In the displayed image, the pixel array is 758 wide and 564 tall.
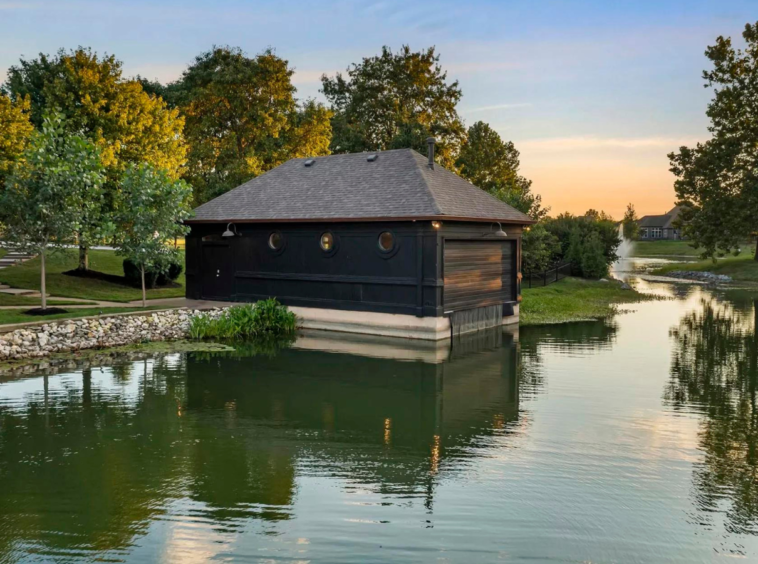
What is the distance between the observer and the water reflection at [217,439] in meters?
7.78

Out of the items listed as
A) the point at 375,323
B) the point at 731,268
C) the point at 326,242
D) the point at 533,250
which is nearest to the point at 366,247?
the point at 326,242

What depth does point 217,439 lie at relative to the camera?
10898 mm

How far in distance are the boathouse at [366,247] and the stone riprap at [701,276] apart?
2918 cm

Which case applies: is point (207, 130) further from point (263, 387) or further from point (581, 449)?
point (581, 449)

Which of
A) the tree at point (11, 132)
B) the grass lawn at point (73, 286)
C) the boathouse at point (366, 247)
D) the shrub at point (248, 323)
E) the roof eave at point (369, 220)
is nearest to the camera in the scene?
the roof eave at point (369, 220)

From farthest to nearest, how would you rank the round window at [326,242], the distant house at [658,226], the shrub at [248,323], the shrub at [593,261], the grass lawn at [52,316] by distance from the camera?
the distant house at [658,226], the shrub at [593,261], the round window at [326,242], the shrub at [248,323], the grass lawn at [52,316]

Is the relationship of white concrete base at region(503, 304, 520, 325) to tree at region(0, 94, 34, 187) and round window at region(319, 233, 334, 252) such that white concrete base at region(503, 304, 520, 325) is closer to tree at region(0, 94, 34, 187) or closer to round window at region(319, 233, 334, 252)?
round window at region(319, 233, 334, 252)

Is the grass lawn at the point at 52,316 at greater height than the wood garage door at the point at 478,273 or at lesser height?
lesser

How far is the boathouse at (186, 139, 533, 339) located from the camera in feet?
68.5

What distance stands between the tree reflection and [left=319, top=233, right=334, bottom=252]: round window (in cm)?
1072

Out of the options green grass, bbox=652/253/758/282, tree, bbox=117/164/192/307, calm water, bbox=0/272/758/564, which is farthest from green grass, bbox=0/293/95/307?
green grass, bbox=652/253/758/282

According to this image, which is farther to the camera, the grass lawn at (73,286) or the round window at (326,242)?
the grass lawn at (73,286)

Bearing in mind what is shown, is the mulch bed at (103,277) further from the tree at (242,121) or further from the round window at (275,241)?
the round window at (275,241)

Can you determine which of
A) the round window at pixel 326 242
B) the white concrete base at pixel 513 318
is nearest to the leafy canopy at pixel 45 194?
the round window at pixel 326 242
